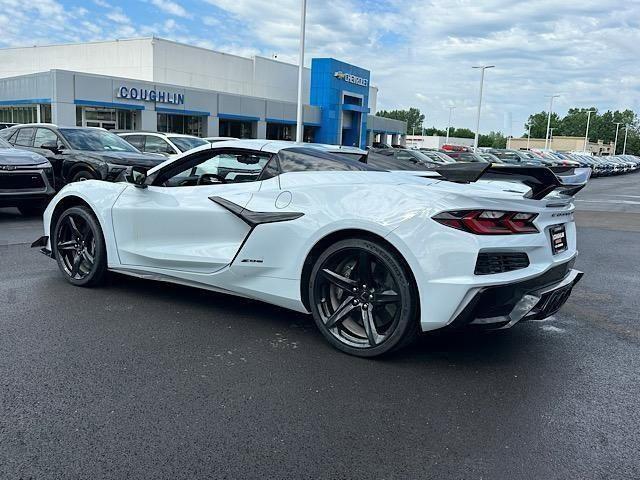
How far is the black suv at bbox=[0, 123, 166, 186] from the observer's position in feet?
35.8

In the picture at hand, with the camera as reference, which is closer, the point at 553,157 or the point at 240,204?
the point at 240,204

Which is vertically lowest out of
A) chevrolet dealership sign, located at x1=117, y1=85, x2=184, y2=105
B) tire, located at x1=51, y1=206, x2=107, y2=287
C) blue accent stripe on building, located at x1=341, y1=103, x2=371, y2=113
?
tire, located at x1=51, y1=206, x2=107, y2=287

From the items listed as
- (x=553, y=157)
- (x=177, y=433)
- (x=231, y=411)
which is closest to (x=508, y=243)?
(x=231, y=411)

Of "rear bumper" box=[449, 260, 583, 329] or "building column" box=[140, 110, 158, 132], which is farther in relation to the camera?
"building column" box=[140, 110, 158, 132]

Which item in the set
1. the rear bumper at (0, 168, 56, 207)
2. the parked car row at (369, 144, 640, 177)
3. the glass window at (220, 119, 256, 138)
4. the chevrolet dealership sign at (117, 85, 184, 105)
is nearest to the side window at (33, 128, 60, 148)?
the rear bumper at (0, 168, 56, 207)

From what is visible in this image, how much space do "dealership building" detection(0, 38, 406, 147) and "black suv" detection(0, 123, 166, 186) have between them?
2221cm

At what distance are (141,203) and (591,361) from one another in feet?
12.3

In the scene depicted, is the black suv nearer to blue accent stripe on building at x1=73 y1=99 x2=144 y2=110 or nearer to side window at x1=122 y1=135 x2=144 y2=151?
side window at x1=122 y1=135 x2=144 y2=151

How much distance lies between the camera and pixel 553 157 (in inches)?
1651

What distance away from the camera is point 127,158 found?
1103 cm

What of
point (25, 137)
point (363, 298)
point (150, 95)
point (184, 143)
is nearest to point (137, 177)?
point (363, 298)

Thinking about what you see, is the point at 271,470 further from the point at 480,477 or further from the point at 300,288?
the point at 300,288

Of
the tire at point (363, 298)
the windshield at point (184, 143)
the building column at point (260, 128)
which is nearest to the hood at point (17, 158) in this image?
the windshield at point (184, 143)

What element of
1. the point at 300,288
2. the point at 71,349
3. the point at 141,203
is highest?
the point at 141,203
